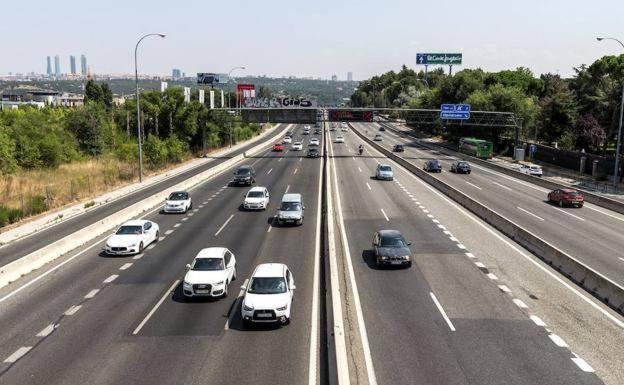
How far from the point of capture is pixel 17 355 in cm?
1509

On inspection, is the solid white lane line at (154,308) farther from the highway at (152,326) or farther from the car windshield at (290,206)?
the car windshield at (290,206)

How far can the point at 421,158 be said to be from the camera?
266 ft

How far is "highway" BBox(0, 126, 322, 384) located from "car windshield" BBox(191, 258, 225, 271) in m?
1.13

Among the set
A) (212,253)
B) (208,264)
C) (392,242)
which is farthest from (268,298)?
(392,242)

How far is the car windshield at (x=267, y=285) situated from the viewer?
17.8 meters

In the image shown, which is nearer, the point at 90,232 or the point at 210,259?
the point at 210,259

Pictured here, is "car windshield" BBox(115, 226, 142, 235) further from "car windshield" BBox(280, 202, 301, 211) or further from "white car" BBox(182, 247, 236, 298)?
"car windshield" BBox(280, 202, 301, 211)

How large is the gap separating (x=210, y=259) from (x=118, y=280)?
14.2ft

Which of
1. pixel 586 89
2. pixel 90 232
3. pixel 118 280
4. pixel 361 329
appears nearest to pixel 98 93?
pixel 586 89

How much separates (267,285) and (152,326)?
151 inches

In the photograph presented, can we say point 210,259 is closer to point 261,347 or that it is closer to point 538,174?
point 261,347

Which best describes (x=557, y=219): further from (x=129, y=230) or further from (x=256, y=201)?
(x=129, y=230)

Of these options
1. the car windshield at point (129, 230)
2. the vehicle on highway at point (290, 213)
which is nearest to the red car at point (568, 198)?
the vehicle on highway at point (290, 213)

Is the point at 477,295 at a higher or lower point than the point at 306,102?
lower
